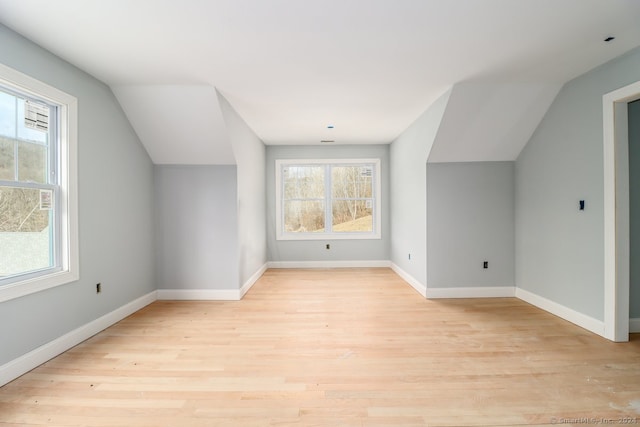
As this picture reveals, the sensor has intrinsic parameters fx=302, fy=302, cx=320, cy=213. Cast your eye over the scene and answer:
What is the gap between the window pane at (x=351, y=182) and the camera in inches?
244

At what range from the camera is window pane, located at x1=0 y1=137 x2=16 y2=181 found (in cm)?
219

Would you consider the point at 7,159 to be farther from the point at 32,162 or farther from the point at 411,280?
the point at 411,280

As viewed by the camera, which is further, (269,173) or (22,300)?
(269,173)

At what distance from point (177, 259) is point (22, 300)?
185cm

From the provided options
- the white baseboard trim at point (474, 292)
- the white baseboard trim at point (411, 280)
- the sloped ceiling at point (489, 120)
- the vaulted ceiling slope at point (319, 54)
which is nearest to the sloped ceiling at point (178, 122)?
the vaulted ceiling slope at point (319, 54)

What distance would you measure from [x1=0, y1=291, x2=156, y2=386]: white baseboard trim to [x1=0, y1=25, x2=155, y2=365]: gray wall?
5cm

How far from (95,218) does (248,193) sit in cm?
207

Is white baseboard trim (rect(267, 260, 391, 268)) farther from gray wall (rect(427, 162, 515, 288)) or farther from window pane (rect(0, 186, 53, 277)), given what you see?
window pane (rect(0, 186, 53, 277))

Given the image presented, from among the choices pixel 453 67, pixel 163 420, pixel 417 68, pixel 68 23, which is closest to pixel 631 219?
pixel 453 67

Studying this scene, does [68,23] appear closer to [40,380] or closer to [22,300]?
[22,300]

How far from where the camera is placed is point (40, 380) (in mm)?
2143

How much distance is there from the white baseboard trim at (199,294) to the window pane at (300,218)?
2349 millimetres

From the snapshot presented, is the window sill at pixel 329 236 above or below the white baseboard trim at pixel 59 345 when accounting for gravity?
above

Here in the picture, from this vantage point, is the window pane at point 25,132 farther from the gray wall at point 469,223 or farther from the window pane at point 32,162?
the gray wall at point 469,223
